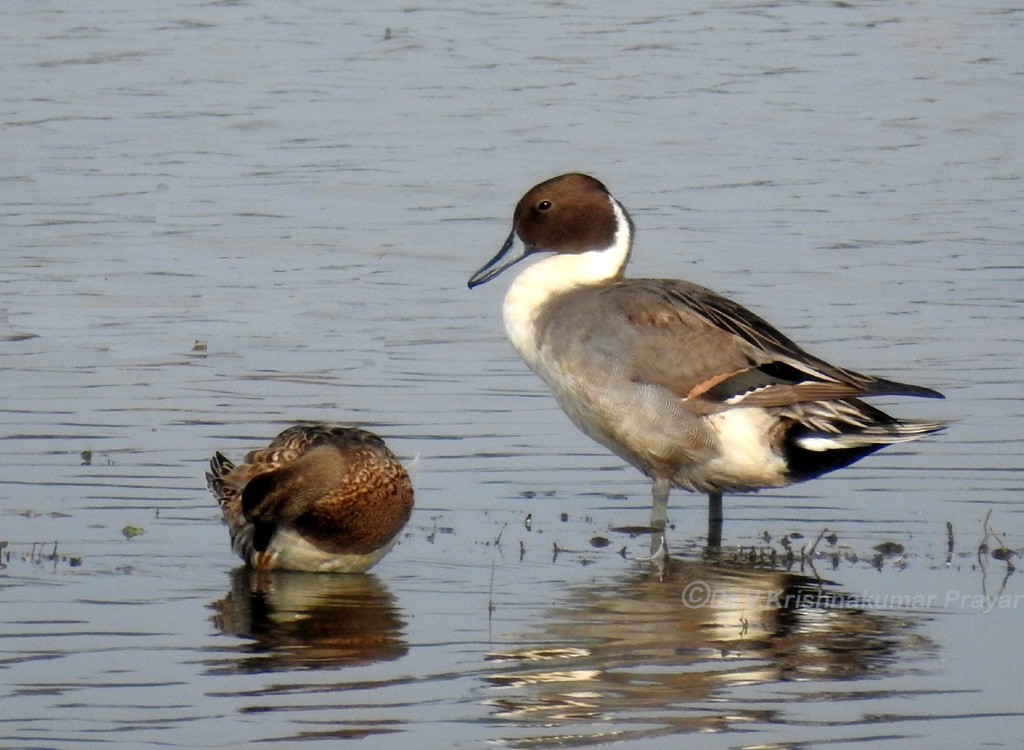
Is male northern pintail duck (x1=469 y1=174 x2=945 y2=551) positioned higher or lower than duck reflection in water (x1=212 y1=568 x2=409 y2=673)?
higher

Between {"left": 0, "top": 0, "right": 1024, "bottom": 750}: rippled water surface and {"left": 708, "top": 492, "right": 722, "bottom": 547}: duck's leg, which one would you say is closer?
{"left": 0, "top": 0, "right": 1024, "bottom": 750}: rippled water surface

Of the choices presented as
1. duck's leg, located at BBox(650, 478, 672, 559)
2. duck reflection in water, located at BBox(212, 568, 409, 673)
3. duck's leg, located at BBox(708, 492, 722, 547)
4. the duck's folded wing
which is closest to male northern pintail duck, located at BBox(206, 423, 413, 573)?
duck reflection in water, located at BBox(212, 568, 409, 673)

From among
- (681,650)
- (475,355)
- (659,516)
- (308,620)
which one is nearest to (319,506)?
(308,620)

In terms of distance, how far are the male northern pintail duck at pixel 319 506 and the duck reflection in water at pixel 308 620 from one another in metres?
0.08

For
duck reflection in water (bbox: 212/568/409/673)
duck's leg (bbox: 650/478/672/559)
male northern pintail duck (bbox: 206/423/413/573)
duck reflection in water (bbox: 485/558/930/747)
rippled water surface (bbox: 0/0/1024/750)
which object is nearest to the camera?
duck reflection in water (bbox: 485/558/930/747)

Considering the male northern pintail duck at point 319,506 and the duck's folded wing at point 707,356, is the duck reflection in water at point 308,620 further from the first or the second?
the duck's folded wing at point 707,356

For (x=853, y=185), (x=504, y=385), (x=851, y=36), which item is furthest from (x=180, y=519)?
(x=851, y=36)

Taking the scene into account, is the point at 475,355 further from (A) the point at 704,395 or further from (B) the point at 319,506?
(B) the point at 319,506

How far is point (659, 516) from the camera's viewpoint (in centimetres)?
729

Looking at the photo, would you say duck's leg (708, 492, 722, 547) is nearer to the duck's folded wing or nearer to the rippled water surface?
the rippled water surface

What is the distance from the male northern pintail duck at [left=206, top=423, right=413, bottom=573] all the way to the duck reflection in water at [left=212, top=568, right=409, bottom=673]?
8 centimetres

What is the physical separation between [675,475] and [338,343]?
9.43 feet

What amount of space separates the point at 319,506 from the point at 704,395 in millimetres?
1477

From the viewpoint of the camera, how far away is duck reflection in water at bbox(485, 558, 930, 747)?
5203 mm
